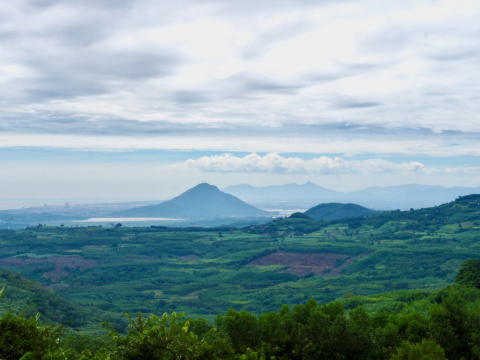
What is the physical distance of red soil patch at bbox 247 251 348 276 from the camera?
152875mm

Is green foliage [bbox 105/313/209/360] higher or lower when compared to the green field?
higher

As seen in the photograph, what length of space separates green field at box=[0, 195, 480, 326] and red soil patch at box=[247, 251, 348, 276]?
374 mm

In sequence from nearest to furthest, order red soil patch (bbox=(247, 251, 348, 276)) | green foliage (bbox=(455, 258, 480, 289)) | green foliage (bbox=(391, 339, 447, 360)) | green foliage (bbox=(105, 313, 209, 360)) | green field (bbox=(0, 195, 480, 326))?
green foliage (bbox=(105, 313, 209, 360)) → green foliage (bbox=(391, 339, 447, 360)) → green foliage (bbox=(455, 258, 480, 289)) → green field (bbox=(0, 195, 480, 326)) → red soil patch (bbox=(247, 251, 348, 276))

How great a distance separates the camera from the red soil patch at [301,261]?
502 feet

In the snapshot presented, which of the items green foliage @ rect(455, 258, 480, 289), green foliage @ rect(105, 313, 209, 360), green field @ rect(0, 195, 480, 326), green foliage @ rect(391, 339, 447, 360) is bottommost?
green field @ rect(0, 195, 480, 326)

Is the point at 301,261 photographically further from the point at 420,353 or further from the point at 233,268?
the point at 420,353

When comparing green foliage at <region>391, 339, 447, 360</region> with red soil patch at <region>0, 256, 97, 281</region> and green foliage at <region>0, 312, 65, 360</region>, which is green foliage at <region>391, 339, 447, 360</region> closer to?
green foliage at <region>0, 312, 65, 360</region>

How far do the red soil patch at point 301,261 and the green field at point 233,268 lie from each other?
0.37 meters

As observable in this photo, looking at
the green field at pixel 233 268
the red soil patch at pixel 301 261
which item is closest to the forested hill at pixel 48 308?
the green field at pixel 233 268

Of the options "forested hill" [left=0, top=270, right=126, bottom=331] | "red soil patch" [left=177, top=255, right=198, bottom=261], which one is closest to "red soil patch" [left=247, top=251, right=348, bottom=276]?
"red soil patch" [left=177, top=255, right=198, bottom=261]

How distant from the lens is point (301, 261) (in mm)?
159750

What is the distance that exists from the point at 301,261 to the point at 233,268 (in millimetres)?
25310

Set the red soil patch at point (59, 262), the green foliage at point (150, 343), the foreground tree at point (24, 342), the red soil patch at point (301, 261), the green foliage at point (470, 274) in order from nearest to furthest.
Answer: the foreground tree at point (24, 342), the green foliage at point (150, 343), the green foliage at point (470, 274), the red soil patch at point (301, 261), the red soil patch at point (59, 262)

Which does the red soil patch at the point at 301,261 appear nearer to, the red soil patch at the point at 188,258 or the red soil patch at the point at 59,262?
the red soil patch at the point at 188,258
